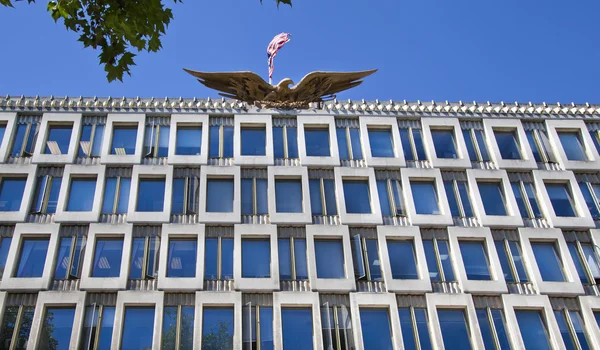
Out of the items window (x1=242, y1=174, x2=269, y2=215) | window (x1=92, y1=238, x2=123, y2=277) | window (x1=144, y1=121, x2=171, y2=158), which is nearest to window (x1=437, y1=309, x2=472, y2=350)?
window (x1=242, y1=174, x2=269, y2=215)

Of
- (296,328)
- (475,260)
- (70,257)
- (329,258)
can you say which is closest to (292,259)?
(329,258)

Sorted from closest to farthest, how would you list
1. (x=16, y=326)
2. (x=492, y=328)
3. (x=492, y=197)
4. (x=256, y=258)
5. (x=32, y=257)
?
1. (x=16, y=326)
2. (x=492, y=328)
3. (x=32, y=257)
4. (x=256, y=258)
5. (x=492, y=197)

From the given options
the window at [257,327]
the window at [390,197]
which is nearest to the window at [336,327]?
the window at [257,327]

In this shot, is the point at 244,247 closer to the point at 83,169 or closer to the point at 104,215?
the point at 104,215

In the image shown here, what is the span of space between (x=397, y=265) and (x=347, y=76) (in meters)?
13.3

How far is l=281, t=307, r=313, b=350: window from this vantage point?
32.8 m

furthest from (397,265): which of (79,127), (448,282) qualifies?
(79,127)

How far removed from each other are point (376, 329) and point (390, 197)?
27.8ft

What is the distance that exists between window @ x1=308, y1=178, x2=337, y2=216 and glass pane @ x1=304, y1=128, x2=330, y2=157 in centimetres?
206

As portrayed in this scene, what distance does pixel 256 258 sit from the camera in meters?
35.5

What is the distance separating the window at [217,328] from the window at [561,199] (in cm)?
2104

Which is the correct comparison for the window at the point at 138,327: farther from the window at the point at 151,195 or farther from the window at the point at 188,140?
the window at the point at 188,140

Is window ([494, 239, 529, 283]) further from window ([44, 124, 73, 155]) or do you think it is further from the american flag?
window ([44, 124, 73, 155])

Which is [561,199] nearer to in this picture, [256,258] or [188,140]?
[256,258]
